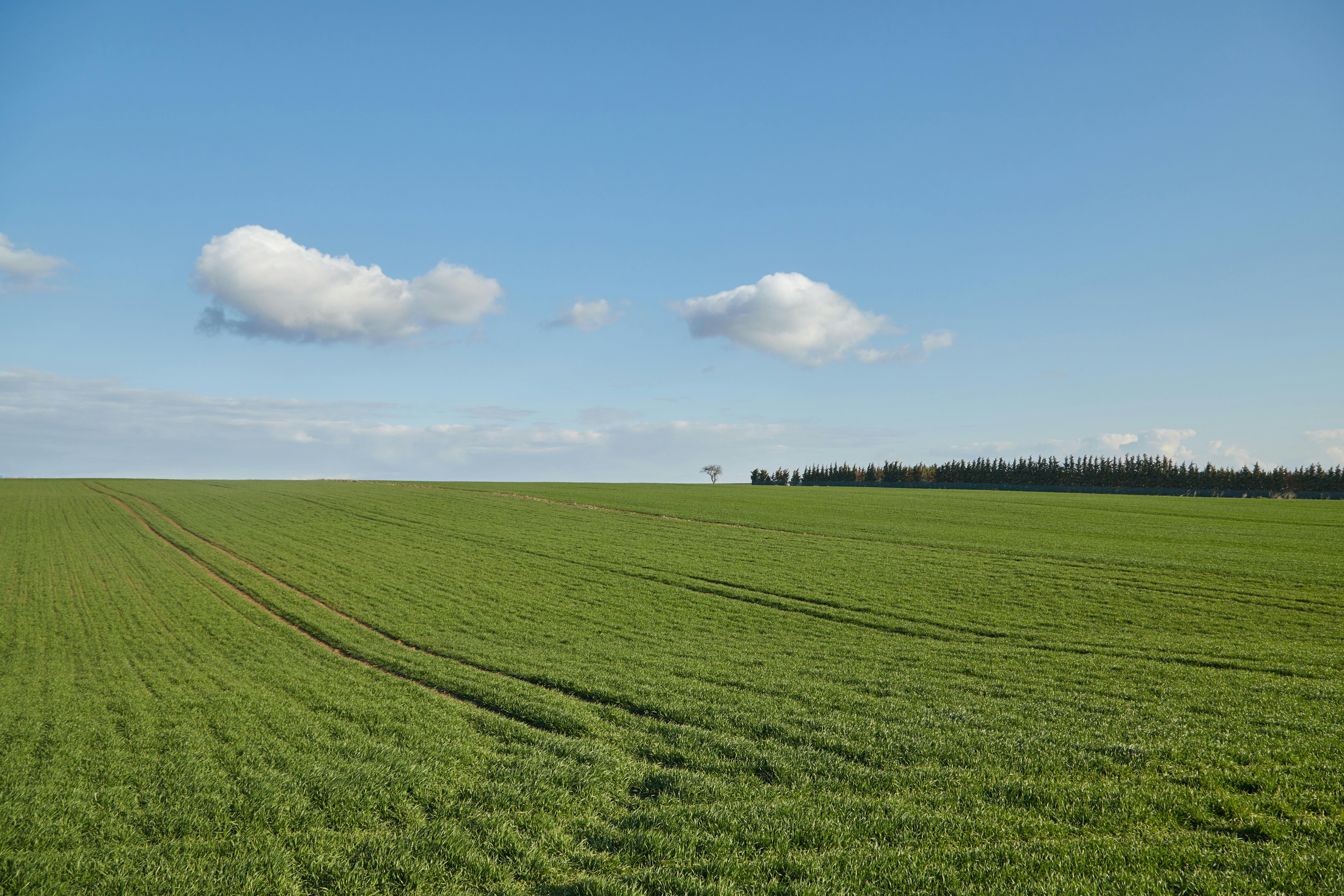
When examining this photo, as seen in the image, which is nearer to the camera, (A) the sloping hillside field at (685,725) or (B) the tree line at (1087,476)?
(A) the sloping hillside field at (685,725)

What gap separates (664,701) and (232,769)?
26.7ft

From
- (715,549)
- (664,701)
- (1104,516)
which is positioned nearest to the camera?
(664,701)

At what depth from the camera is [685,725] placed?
12531 millimetres

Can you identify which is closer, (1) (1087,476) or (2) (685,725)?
(2) (685,725)

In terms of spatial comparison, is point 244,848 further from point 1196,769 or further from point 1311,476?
point 1311,476

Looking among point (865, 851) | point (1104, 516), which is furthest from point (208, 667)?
point (1104, 516)

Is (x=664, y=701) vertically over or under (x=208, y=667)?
over

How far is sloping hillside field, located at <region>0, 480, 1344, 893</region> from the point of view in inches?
296

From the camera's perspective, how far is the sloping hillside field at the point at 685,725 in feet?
24.7

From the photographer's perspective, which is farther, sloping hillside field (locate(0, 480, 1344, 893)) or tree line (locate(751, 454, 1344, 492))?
tree line (locate(751, 454, 1344, 492))

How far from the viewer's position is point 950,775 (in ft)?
31.3

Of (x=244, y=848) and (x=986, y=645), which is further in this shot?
(x=986, y=645)

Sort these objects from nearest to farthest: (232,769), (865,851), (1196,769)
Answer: (865,851) → (1196,769) → (232,769)

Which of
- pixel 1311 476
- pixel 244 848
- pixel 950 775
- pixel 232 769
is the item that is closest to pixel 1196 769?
pixel 950 775
